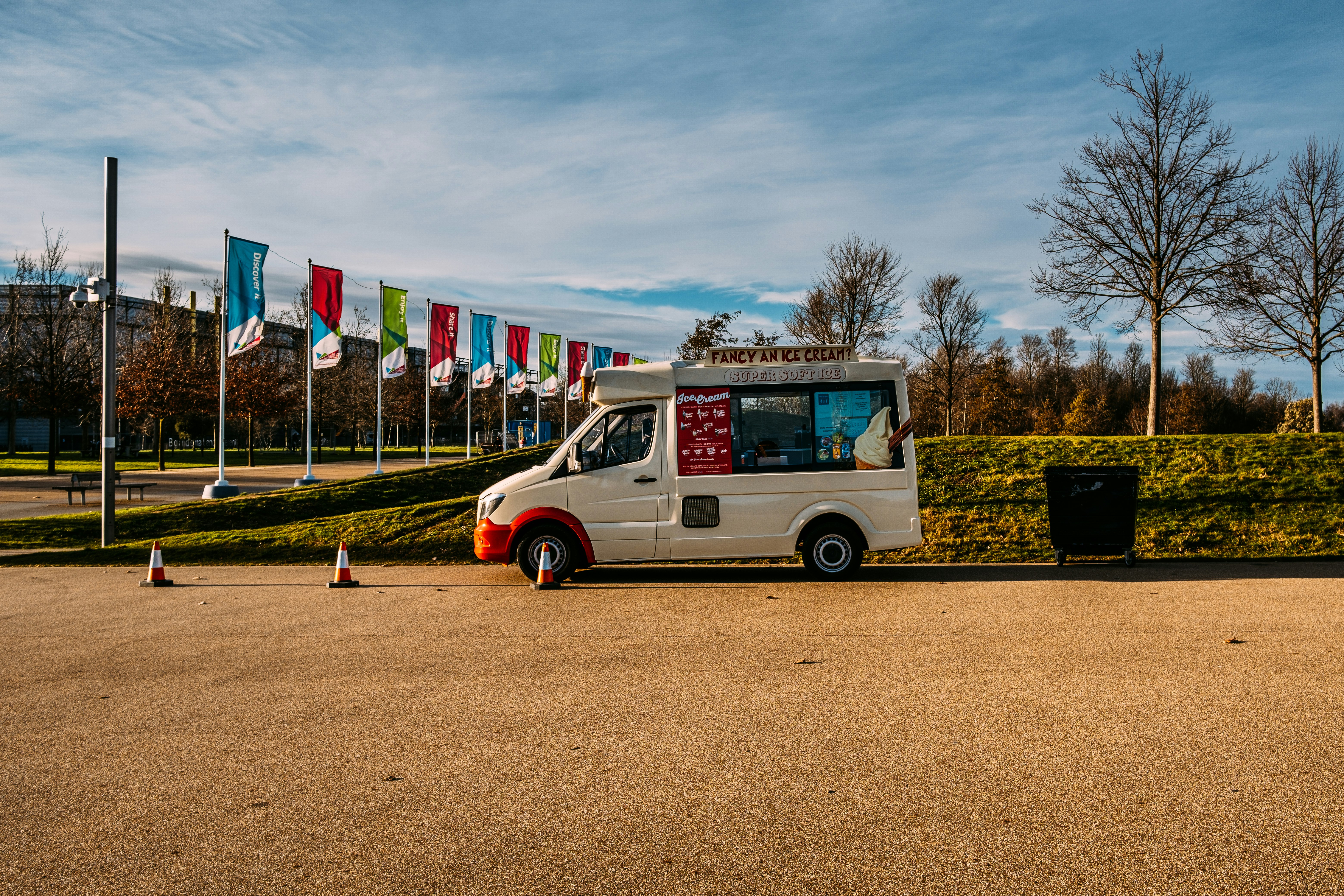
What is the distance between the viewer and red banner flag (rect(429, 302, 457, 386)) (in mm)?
35625

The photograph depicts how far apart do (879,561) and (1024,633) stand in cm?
534

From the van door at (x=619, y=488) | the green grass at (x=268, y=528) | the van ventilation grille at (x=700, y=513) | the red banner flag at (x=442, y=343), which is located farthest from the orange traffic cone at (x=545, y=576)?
the red banner flag at (x=442, y=343)

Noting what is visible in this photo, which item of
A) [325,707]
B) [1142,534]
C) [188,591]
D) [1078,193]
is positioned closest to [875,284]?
[1078,193]

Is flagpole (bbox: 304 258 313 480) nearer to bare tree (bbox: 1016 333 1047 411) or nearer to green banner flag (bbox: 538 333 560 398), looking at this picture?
green banner flag (bbox: 538 333 560 398)

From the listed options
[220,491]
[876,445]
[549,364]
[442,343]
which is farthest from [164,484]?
[876,445]

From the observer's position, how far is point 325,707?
592cm

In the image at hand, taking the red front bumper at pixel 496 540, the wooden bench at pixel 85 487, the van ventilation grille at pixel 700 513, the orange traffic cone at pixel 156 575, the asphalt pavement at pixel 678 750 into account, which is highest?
the wooden bench at pixel 85 487

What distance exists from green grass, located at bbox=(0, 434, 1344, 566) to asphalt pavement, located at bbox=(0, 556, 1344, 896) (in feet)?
16.4

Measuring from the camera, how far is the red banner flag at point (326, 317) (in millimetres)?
27828

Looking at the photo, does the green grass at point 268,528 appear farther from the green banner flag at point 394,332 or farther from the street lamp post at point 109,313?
the green banner flag at point 394,332

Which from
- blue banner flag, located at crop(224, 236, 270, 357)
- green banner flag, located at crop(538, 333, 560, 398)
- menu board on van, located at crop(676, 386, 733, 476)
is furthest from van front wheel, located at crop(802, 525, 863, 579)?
green banner flag, located at crop(538, 333, 560, 398)

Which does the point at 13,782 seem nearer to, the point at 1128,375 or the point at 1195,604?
the point at 1195,604

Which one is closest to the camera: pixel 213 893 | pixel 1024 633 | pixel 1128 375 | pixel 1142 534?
pixel 213 893

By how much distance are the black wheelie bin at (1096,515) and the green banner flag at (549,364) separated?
110 ft
